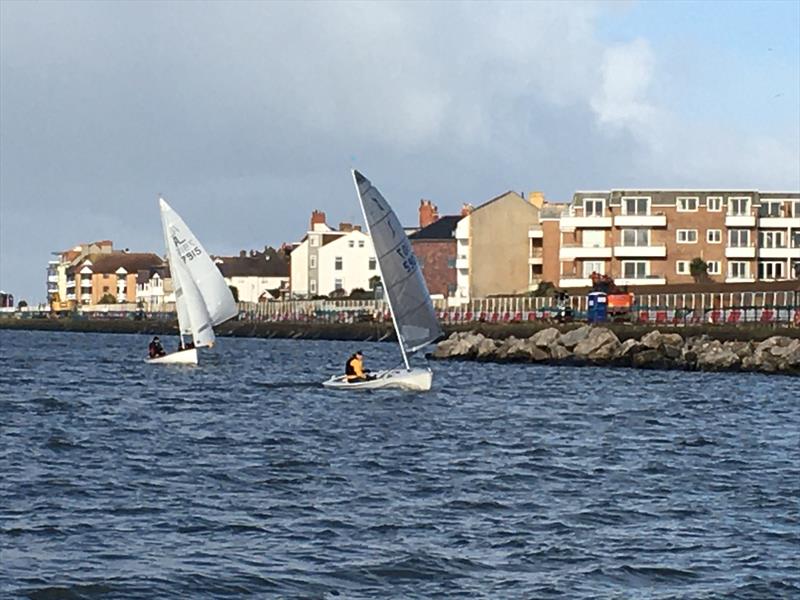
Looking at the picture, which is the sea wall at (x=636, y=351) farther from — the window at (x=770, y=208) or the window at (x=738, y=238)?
the window at (x=770, y=208)

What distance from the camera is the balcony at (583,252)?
13812 centimetres

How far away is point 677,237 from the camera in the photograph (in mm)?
137000

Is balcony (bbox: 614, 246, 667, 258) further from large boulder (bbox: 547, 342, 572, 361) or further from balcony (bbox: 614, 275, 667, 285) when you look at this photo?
large boulder (bbox: 547, 342, 572, 361)

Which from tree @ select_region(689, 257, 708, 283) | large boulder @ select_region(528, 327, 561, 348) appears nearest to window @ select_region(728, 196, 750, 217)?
tree @ select_region(689, 257, 708, 283)

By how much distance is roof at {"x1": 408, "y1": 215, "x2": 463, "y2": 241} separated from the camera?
16475cm

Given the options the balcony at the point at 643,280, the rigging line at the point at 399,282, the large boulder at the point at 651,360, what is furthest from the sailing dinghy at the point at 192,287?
the balcony at the point at 643,280

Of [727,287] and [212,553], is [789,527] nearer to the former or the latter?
[212,553]

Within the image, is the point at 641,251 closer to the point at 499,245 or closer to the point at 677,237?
the point at 677,237

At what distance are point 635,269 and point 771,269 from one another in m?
11.3

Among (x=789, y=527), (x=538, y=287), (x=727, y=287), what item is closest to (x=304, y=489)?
(x=789, y=527)

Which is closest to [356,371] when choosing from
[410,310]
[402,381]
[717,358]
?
[402,381]

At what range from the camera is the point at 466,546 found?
23.4 m

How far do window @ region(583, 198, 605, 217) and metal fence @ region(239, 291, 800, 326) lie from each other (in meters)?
11.2

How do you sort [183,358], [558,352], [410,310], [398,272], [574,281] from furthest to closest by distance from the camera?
[574,281]
[558,352]
[183,358]
[410,310]
[398,272]
